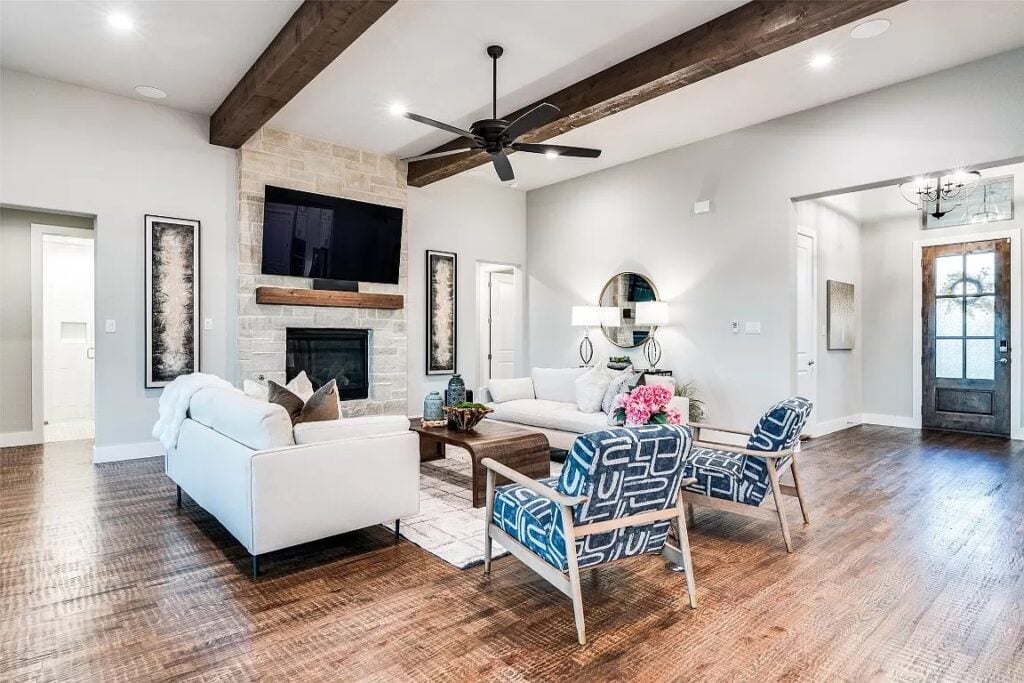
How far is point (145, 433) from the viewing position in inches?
200

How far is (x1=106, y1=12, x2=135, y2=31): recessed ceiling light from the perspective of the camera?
358 centimetres

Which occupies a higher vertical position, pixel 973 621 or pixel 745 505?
pixel 745 505

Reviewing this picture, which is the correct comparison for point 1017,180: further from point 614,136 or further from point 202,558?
point 202,558

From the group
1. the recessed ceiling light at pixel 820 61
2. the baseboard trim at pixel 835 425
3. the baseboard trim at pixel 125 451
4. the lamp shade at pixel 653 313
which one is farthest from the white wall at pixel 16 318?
the baseboard trim at pixel 835 425

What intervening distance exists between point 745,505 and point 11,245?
23.3 feet

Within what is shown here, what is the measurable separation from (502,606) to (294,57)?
355cm

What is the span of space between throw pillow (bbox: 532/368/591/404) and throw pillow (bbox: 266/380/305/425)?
307cm

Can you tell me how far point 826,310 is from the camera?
6.64 m

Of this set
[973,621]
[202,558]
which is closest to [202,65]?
[202,558]

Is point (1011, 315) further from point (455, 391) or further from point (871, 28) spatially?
point (455, 391)

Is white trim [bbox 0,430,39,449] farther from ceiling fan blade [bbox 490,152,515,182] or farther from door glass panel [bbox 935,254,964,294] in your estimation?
door glass panel [bbox 935,254,964,294]

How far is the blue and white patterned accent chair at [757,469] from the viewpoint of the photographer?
2910 millimetres

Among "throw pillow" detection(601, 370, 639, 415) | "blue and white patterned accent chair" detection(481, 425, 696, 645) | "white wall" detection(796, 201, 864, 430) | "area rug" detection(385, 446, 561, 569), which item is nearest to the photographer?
"blue and white patterned accent chair" detection(481, 425, 696, 645)

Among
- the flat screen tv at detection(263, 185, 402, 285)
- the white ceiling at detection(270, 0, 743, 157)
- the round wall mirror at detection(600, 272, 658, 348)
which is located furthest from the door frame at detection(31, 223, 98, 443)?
the round wall mirror at detection(600, 272, 658, 348)
